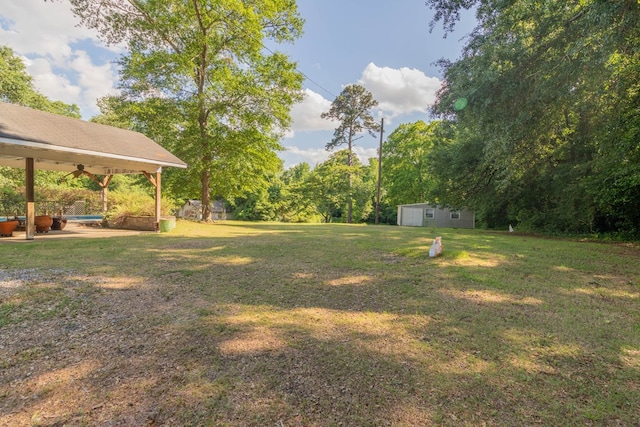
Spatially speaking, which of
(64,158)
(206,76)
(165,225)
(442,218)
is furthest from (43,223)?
(442,218)

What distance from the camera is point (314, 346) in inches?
111

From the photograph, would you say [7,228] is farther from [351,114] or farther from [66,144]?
[351,114]

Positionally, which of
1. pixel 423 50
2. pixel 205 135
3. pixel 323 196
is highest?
pixel 423 50

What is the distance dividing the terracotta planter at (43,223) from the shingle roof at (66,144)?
6.11 ft

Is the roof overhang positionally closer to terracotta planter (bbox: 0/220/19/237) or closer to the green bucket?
terracotta planter (bbox: 0/220/19/237)

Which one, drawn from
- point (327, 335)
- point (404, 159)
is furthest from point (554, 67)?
point (404, 159)

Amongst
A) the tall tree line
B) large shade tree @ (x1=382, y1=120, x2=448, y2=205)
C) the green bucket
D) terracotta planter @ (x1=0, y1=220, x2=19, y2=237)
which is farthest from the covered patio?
large shade tree @ (x1=382, y1=120, x2=448, y2=205)

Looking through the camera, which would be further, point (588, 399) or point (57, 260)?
point (57, 260)

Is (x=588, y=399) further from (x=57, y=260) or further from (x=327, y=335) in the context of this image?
(x=57, y=260)

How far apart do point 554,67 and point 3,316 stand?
985 cm

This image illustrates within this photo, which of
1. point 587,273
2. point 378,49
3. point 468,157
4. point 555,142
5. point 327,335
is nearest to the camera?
point 327,335

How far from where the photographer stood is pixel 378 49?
18188 millimetres

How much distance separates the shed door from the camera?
89.1 ft

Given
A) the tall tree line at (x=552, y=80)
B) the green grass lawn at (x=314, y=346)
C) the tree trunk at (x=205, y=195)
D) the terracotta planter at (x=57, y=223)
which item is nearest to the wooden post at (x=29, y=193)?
the terracotta planter at (x=57, y=223)
